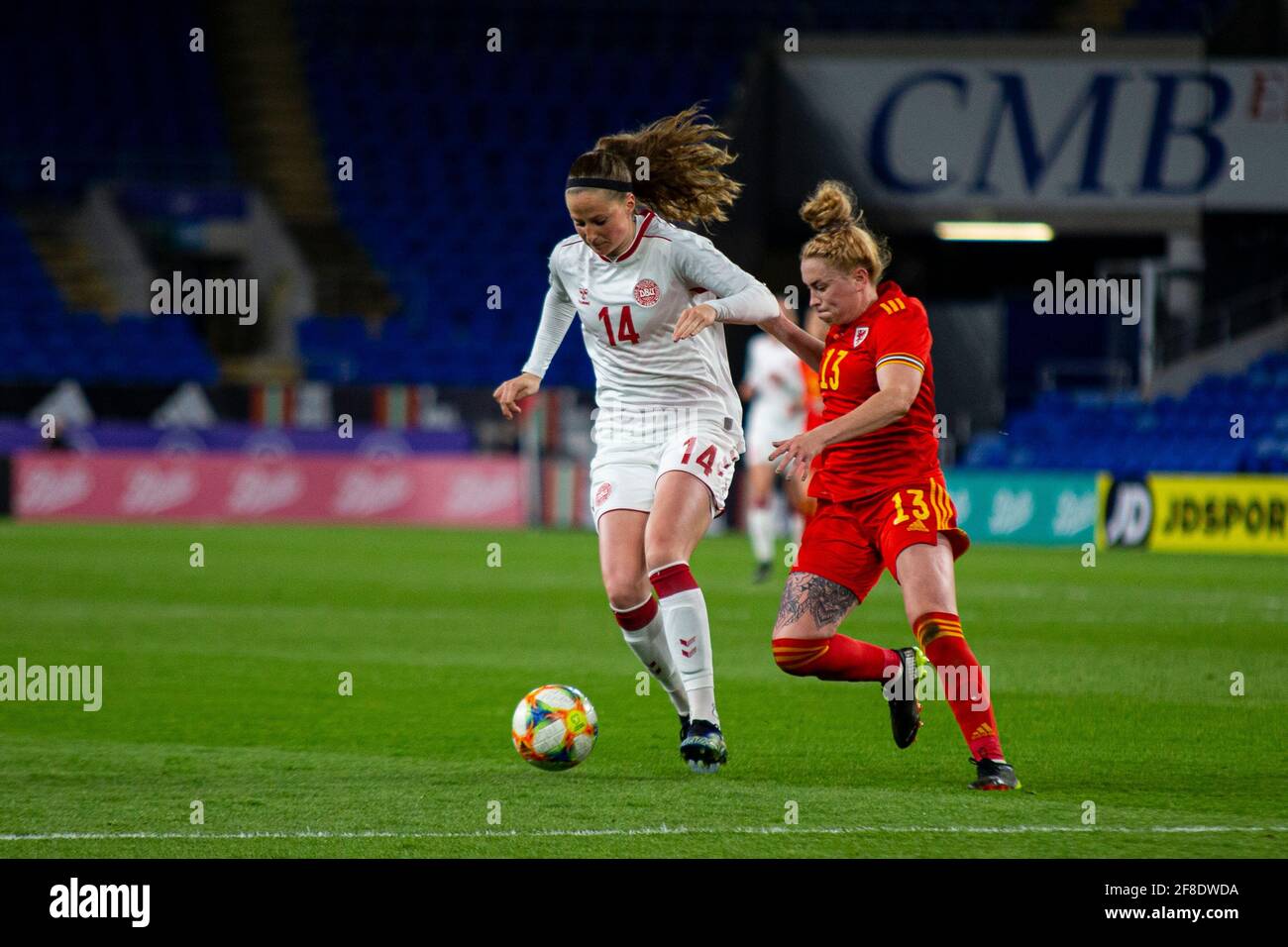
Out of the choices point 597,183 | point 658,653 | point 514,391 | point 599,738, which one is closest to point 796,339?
point 597,183

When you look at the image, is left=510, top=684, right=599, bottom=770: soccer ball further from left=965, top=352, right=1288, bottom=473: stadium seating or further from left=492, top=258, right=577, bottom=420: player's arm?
left=965, top=352, right=1288, bottom=473: stadium seating

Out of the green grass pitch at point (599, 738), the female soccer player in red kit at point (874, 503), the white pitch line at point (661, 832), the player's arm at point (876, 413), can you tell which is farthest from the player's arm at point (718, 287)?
the white pitch line at point (661, 832)

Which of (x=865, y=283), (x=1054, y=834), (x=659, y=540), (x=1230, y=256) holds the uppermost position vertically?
(x=1230, y=256)

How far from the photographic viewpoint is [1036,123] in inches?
879

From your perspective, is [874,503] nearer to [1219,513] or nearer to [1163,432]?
[1219,513]

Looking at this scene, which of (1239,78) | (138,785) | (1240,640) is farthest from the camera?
(1239,78)

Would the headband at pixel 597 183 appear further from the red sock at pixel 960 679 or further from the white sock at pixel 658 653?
the red sock at pixel 960 679

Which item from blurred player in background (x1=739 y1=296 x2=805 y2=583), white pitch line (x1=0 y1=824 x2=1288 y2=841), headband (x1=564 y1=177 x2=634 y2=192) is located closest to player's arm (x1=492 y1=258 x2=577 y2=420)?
headband (x1=564 y1=177 x2=634 y2=192)

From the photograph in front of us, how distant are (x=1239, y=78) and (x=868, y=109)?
15.2 ft

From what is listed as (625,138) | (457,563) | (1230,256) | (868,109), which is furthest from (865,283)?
(1230,256)

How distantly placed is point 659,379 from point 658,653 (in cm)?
102
